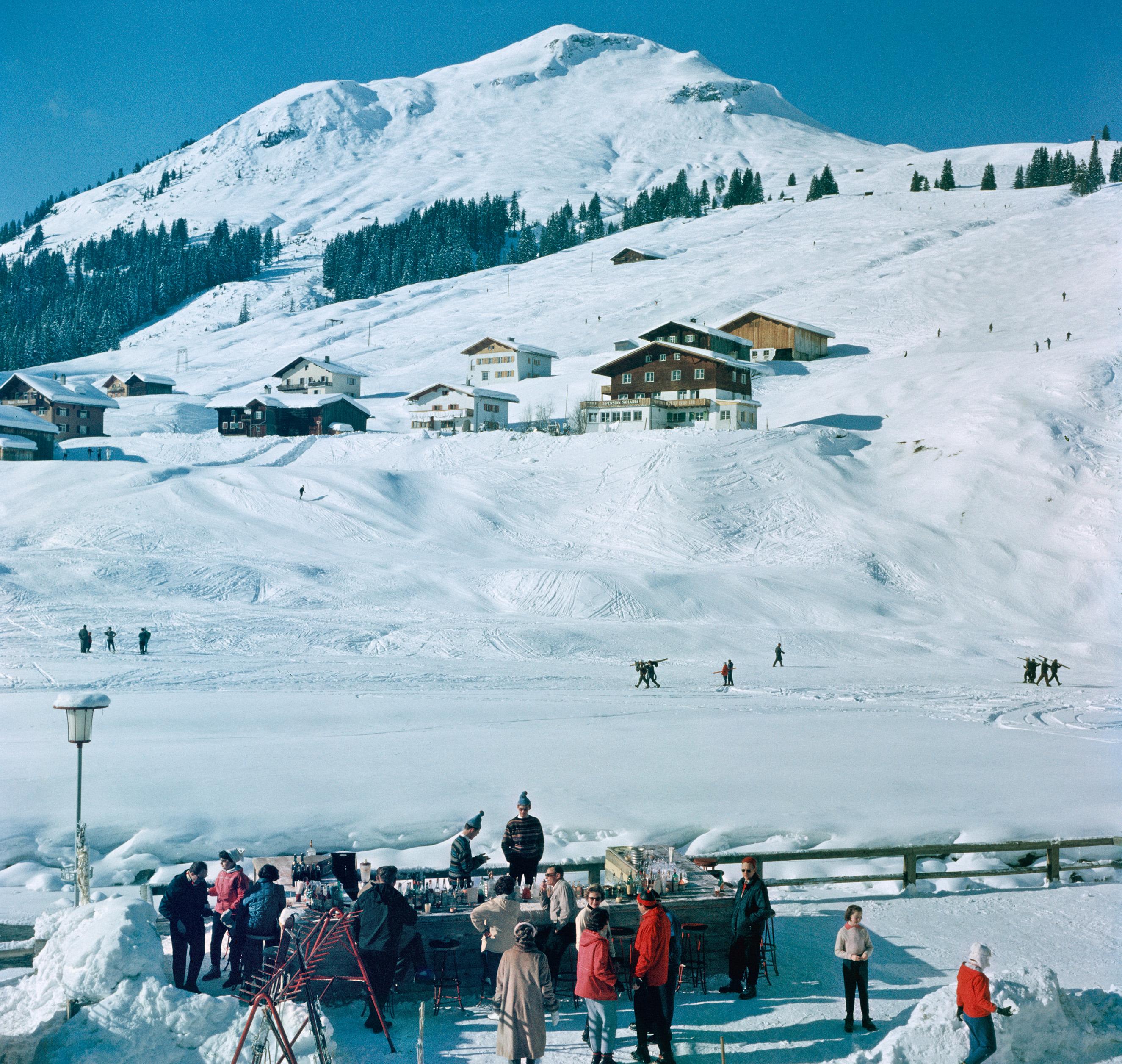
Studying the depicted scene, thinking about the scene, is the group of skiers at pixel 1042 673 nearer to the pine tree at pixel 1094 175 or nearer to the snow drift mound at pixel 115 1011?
the snow drift mound at pixel 115 1011

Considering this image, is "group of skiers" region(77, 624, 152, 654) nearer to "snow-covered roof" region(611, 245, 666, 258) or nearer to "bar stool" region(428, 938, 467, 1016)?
"bar stool" region(428, 938, 467, 1016)

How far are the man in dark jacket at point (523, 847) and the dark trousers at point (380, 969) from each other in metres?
2.27

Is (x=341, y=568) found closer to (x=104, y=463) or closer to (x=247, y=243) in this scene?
(x=104, y=463)

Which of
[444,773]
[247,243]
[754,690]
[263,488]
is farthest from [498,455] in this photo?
[247,243]

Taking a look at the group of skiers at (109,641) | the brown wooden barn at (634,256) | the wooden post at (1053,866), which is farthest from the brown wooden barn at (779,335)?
the wooden post at (1053,866)

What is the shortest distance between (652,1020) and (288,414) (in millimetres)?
67942

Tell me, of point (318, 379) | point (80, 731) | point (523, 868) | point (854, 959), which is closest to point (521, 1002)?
point (854, 959)

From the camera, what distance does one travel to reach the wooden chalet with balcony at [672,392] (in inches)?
2459

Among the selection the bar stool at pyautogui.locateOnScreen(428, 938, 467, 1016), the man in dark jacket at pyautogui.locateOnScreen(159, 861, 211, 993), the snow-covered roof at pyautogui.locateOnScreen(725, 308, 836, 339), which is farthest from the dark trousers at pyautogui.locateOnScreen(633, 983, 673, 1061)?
the snow-covered roof at pyautogui.locateOnScreen(725, 308, 836, 339)

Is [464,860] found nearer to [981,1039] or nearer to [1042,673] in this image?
[981,1039]

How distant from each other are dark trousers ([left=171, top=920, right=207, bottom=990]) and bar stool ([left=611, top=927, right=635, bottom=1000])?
3.96m

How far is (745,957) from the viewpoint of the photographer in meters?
9.60

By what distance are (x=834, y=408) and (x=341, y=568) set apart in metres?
37.1

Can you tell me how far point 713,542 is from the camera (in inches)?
1875
